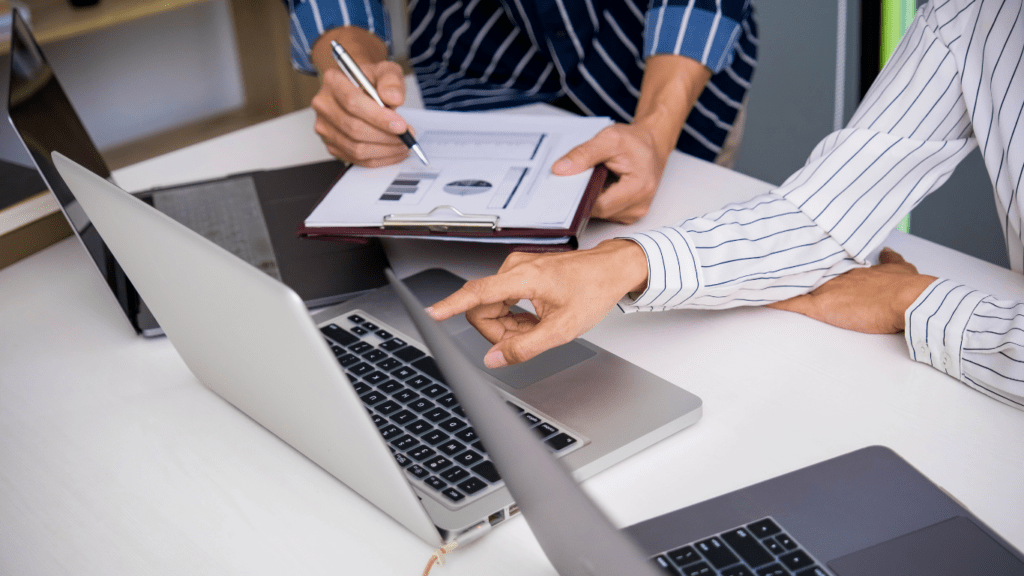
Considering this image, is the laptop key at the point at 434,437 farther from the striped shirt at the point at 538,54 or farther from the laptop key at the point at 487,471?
the striped shirt at the point at 538,54

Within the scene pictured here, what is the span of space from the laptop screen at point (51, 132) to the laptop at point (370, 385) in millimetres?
69

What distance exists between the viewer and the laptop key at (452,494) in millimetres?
552

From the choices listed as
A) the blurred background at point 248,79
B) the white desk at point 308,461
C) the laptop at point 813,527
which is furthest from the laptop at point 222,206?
the blurred background at point 248,79

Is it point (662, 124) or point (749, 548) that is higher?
point (662, 124)

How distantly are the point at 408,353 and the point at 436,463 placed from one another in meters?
0.14

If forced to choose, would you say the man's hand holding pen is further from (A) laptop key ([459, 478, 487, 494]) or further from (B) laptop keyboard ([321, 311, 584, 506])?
(A) laptop key ([459, 478, 487, 494])

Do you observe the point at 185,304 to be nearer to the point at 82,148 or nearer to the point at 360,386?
the point at 360,386

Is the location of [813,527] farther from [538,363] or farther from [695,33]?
[695,33]

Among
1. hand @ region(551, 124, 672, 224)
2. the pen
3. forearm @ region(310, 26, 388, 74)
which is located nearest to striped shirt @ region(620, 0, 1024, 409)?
hand @ region(551, 124, 672, 224)

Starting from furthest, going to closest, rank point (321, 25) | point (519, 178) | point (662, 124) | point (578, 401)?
point (321, 25), point (662, 124), point (519, 178), point (578, 401)

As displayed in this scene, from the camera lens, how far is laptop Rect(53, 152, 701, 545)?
477mm

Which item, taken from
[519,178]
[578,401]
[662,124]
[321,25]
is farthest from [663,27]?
[578,401]

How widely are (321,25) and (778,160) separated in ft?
6.26

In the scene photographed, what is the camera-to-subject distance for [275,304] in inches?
17.4
